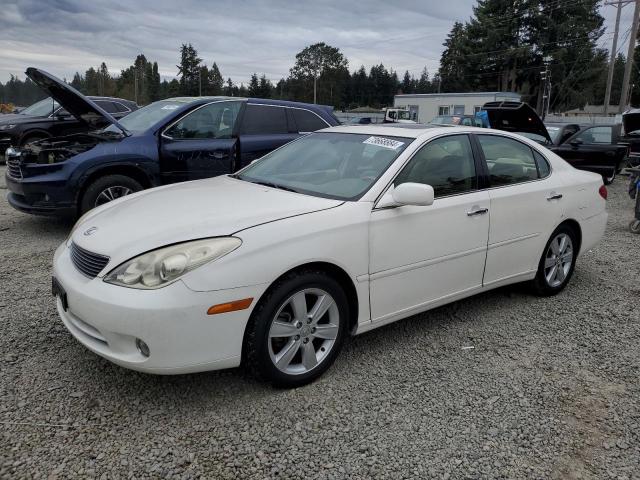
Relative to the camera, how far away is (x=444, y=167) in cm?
375

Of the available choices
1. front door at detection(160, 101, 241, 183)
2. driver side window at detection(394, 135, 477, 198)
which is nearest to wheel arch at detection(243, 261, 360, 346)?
driver side window at detection(394, 135, 477, 198)

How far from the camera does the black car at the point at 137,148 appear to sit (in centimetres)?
585

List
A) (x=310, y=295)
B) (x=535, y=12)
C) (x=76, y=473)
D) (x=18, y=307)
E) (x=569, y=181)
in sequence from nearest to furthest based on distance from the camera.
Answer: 1. (x=76, y=473)
2. (x=310, y=295)
3. (x=18, y=307)
4. (x=569, y=181)
5. (x=535, y=12)

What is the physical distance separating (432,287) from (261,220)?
1388 mm

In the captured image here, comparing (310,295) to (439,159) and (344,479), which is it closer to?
(344,479)

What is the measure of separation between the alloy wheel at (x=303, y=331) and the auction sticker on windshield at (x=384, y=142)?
127 centimetres

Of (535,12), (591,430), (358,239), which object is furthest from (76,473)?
(535,12)

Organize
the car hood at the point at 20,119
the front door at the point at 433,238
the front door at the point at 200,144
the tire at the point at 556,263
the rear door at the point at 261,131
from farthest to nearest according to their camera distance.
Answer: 1. the car hood at the point at 20,119
2. the rear door at the point at 261,131
3. the front door at the point at 200,144
4. the tire at the point at 556,263
5. the front door at the point at 433,238

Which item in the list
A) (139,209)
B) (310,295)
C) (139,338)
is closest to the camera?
(139,338)

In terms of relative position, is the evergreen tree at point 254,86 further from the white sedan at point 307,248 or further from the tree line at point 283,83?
the white sedan at point 307,248

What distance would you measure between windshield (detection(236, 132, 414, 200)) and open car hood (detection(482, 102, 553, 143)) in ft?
25.6

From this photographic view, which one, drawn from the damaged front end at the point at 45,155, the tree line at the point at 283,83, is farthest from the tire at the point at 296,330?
the tree line at the point at 283,83

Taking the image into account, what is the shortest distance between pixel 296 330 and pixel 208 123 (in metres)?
4.49

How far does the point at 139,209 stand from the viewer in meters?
3.23
